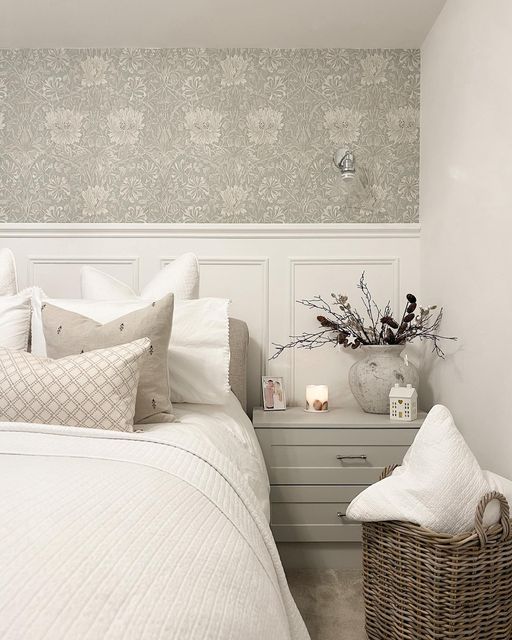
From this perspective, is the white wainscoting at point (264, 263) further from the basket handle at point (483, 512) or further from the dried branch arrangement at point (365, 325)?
the basket handle at point (483, 512)

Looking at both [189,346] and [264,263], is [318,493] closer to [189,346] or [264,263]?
[189,346]

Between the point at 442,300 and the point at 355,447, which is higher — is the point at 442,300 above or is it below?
above

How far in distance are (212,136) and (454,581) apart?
2.34 meters

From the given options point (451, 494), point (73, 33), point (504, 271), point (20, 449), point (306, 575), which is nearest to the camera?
point (20, 449)

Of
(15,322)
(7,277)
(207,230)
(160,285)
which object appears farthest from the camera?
(207,230)

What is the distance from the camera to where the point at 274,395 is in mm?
3035

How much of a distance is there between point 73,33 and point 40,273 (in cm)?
116

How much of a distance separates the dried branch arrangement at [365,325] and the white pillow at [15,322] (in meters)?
1.28

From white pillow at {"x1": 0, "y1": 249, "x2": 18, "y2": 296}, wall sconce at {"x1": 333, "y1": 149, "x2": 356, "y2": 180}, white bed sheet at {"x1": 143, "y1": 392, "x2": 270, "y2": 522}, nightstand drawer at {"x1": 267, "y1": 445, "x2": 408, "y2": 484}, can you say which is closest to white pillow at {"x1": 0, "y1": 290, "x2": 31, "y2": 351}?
white pillow at {"x1": 0, "y1": 249, "x2": 18, "y2": 296}

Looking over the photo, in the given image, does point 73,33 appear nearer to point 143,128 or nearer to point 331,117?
point 143,128

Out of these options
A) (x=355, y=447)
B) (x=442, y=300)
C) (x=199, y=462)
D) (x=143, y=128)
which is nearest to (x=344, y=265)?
(x=442, y=300)

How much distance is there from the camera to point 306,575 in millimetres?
2584

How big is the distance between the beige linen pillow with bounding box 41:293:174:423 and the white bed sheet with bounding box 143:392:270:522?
2.5 inches

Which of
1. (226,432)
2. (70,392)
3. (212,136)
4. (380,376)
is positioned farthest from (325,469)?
(212,136)
